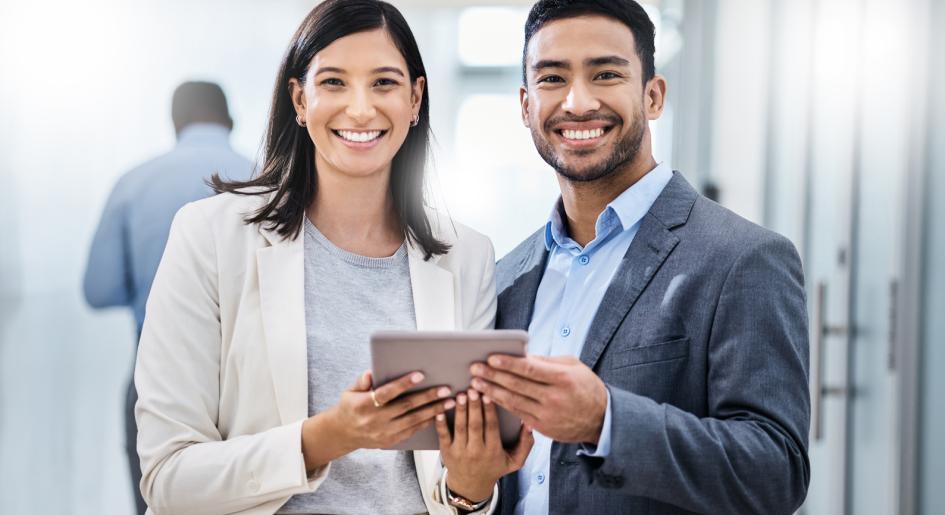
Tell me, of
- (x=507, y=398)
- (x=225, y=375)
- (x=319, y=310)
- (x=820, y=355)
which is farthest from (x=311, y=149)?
(x=820, y=355)

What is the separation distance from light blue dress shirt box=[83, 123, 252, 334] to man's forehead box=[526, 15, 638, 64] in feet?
5.26

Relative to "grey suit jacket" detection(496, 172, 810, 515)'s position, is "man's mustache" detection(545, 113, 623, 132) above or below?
above

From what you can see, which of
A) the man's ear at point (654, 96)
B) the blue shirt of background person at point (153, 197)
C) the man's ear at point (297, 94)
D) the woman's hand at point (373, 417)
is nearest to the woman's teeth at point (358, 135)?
the man's ear at point (297, 94)

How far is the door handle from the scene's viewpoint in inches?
111

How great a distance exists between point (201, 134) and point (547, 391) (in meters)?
2.25

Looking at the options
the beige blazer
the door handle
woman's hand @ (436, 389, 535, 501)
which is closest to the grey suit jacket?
woman's hand @ (436, 389, 535, 501)

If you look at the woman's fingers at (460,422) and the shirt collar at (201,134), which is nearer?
the woman's fingers at (460,422)

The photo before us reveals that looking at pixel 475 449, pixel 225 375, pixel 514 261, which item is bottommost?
pixel 475 449

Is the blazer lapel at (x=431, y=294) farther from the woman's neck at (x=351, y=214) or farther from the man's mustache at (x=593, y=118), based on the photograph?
the man's mustache at (x=593, y=118)

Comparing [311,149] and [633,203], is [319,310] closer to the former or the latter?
[311,149]

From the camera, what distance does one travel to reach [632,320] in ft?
5.37

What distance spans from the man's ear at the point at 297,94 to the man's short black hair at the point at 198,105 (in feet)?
5.20

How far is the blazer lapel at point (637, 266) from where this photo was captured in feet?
5.39

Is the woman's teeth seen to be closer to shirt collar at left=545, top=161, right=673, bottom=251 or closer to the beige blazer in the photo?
the beige blazer
